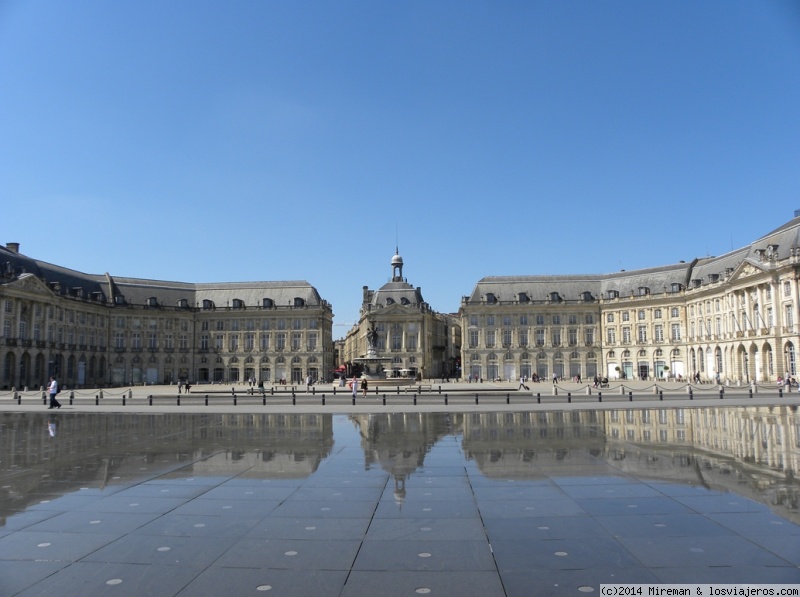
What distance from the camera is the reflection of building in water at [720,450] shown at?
12.0 m

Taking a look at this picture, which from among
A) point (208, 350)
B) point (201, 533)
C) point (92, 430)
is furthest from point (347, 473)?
point (208, 350)

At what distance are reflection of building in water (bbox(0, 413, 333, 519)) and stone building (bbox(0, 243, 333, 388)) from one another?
2679 inches

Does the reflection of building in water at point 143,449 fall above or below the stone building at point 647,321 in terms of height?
below

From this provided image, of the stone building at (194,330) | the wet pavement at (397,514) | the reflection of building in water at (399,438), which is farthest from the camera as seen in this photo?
the stone building at (194,330)

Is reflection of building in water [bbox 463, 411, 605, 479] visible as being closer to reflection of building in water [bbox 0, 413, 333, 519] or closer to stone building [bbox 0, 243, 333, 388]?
reflection of building in water [bbox 0, 413, 333, 519]

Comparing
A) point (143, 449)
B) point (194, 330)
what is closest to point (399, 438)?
point (143, 449)

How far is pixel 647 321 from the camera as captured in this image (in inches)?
3588

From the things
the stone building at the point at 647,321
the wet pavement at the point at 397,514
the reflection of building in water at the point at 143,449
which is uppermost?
the stone building at the point at 647,321

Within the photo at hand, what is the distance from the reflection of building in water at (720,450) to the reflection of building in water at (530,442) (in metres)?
0.91

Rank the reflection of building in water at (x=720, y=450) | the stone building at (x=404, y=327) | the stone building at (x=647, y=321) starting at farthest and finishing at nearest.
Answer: the stone building at (x=404, y=327) < the stone building at (x=647, y=321) < the reflection of building in water at (x=720, y=450)

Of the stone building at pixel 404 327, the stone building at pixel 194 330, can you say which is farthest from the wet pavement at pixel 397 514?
the stone building at pixel 404 327

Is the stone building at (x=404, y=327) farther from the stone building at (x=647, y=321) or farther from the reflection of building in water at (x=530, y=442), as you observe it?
the reflection of building in water at (x=530, y=442)

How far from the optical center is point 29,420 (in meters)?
28.5

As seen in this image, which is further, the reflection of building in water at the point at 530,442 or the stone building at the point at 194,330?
the stone building at the point at 194,330
